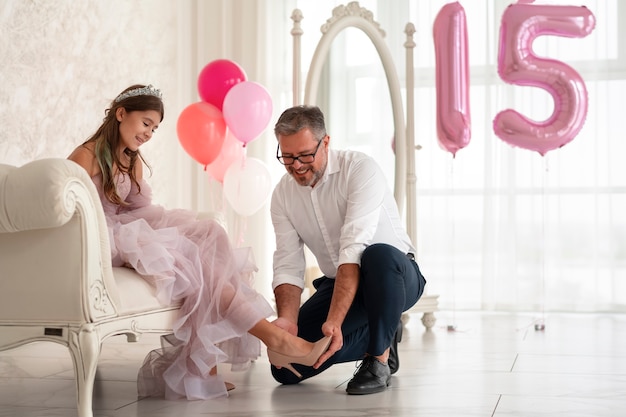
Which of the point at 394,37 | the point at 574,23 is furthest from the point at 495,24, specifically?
the point at 574,23

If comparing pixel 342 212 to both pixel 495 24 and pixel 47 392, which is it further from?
pixel 495 24

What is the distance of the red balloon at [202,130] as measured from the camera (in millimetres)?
4041

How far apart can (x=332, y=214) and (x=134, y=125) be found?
2.17 ft

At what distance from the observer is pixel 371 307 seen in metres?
2.27

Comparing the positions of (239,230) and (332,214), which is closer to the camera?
(332,214)

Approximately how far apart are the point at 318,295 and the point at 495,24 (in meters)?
2.89

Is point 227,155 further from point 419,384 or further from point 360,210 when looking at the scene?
point 419,384

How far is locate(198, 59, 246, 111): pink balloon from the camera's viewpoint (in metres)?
4.12

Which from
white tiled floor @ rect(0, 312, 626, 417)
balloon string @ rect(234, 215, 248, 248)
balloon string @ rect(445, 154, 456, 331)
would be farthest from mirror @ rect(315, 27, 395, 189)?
white tiled floor @ rect(0, 312, 626, 417)

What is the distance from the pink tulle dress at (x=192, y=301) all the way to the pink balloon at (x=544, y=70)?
6.70ft

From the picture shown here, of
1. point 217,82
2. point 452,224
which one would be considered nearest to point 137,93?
point 217,82

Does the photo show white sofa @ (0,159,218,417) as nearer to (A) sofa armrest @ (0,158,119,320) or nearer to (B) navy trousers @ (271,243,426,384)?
(A) sofa armrest @ (0,158,119,320)

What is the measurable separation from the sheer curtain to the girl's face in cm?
210

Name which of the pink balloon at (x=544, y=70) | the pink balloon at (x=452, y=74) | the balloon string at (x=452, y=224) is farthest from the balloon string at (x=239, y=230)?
the pink balloon at (x=544, y=70)
